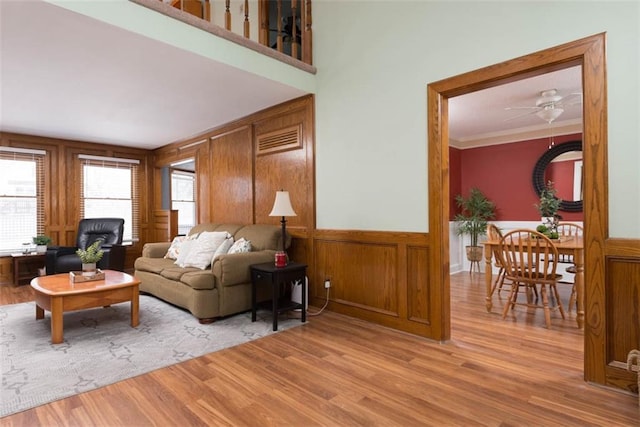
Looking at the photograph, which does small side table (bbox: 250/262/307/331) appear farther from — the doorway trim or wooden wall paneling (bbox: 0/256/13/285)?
wooden wall paneling (bbox: 0/256/13/285)

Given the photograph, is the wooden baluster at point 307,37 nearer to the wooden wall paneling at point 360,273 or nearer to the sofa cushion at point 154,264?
the wooden wall paneling at point 360,273

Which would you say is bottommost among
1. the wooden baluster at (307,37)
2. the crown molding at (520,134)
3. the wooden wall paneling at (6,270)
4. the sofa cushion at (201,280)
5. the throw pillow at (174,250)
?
the wooden wall paneling at (6,270)

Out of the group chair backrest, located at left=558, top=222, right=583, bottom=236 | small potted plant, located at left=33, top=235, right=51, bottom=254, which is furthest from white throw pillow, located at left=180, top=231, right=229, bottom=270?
chair backrest, located at left=558, top=222, right=583, bottom=236

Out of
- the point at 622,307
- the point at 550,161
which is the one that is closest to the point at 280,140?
the point at 622,307

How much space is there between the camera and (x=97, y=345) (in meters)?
2.79

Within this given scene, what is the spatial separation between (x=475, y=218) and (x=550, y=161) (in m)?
1.43

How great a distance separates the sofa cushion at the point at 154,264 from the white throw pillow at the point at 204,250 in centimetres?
30

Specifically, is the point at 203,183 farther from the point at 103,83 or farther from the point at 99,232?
the point at 103,83

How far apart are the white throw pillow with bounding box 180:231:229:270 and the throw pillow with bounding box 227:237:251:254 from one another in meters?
0.20

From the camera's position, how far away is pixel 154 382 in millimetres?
2186

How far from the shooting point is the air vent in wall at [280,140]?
409 cm

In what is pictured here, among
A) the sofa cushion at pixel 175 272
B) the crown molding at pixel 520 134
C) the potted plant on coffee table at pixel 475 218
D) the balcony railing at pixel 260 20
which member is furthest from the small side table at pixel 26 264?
the crown molding at pixel 520 134

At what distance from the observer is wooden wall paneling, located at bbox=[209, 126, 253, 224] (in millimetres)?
4789

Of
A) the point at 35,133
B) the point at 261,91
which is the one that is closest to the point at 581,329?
the point at 261,91
